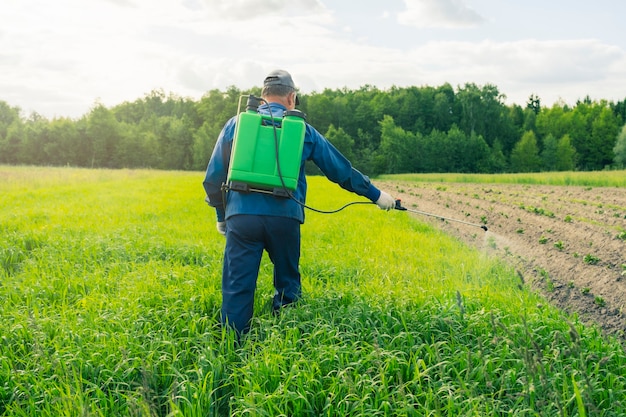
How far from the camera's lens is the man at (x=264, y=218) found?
13.3ft

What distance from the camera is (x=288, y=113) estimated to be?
13.0 feet

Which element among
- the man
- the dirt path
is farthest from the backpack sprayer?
the dirt path

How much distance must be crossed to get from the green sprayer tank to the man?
19 cm

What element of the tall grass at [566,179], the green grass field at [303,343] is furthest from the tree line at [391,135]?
the green grass field at [303,343]

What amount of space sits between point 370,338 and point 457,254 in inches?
150

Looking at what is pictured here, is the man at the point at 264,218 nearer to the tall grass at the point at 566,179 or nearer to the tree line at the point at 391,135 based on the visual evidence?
the tall grass at the point at 566,179

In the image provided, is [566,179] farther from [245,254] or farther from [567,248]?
[245,254]

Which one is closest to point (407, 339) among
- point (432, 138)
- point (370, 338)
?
point (370, 338)

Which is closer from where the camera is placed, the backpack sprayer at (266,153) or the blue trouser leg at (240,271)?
the backpack sprayer at (266,153)

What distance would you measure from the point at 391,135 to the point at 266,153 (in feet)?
215

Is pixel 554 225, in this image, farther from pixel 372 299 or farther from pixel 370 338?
pixel 370 338

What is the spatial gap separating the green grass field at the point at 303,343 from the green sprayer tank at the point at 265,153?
113 cm

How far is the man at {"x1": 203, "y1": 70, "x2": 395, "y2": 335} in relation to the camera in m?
4.06

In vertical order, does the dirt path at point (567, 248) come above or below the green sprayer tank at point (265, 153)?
below
